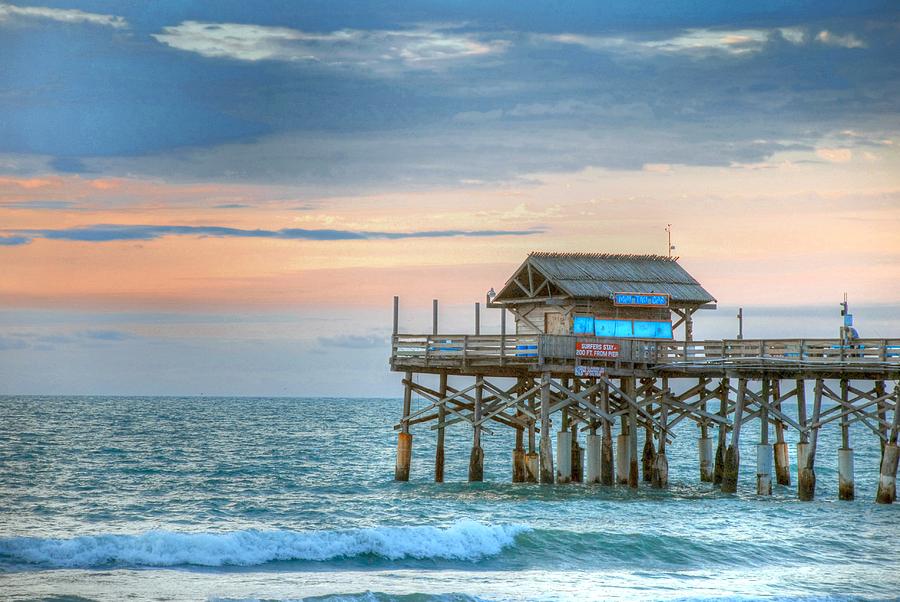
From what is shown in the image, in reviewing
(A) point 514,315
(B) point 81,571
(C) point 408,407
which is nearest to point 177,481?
(C) point 408,407

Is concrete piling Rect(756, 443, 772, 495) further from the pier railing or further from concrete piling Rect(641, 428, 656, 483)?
concrete piling Rect(641, 428, 656, 483)

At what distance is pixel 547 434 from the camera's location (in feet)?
132

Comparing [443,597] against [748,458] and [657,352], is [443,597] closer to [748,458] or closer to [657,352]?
[657,352]

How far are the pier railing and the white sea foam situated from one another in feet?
29.2

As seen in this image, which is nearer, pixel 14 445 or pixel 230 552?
pixel 230 552

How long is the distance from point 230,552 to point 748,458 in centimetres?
5265

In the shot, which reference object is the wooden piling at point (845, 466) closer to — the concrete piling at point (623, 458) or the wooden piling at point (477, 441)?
the concrete piling at point (623, 458)

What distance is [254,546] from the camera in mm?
30859

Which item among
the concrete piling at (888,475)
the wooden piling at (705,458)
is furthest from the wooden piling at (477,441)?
the concrete piling at (888,475)

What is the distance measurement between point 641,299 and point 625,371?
3.03 m

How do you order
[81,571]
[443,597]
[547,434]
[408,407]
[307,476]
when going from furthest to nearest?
[307,476]
[408,407]
[547,434]
[81,571]
[443,597]

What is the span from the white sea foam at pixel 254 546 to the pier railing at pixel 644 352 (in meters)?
8.90

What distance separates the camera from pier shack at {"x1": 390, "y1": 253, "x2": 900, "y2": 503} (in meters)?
38.8

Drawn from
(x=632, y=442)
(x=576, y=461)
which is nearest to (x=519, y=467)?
(x=576, y=461)
